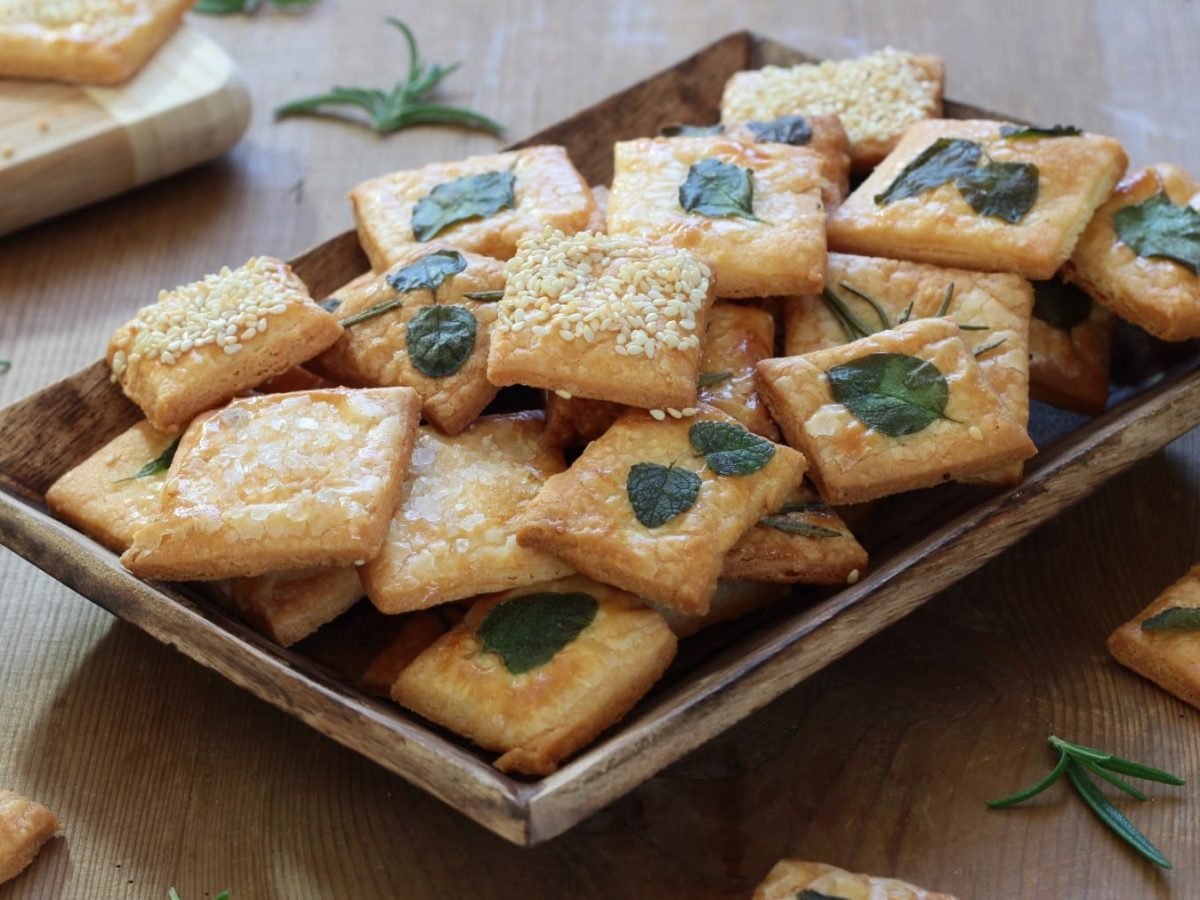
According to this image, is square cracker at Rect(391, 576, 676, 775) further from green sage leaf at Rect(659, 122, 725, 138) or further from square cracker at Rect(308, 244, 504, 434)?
green sage leaf at Rect(659, 122, 725, 138)

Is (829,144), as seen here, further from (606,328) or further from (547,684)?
(547,684)

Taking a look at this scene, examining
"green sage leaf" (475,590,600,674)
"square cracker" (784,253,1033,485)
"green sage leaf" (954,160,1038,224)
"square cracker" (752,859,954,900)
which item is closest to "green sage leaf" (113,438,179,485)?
"green sage leaf" (475,590,600,674)

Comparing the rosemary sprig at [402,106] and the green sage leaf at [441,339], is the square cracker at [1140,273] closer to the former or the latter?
the green sage leaf at [441,339]

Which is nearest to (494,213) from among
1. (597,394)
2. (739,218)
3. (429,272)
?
(429,272)

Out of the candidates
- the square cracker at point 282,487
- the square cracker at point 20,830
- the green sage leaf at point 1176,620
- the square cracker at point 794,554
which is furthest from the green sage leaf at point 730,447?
the square cracker at point 20,830

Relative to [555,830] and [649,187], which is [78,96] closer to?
[649,187]

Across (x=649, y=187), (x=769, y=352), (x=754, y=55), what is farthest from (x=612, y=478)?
(x=754, y=55)
